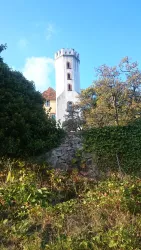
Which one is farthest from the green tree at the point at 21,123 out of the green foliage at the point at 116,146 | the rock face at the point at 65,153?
the green foliage at the point at 116,146

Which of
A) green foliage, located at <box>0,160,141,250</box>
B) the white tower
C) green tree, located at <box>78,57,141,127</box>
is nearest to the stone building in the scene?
the white tower

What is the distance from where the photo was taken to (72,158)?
854 cm

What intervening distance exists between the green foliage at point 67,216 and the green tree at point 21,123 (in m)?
1.34

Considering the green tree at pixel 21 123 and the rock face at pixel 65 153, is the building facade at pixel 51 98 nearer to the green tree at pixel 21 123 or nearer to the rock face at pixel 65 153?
the green tree at pixel 21 123

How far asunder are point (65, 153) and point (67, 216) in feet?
13.1

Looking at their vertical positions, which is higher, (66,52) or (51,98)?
(66,52)

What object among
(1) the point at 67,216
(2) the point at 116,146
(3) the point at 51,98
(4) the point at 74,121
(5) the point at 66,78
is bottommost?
(1) the point at 67,216

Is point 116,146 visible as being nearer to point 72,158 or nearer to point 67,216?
point 72,158

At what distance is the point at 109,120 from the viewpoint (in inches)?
811

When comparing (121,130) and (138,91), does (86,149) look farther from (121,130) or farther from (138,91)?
(138,91)

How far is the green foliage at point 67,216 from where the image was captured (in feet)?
12.9

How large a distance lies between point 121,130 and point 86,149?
1371mm

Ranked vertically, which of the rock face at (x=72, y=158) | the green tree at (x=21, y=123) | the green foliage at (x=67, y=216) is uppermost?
the green tree at (x=21, y=123)

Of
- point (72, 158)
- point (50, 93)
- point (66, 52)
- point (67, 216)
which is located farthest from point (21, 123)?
Answer: point (66, 52)
